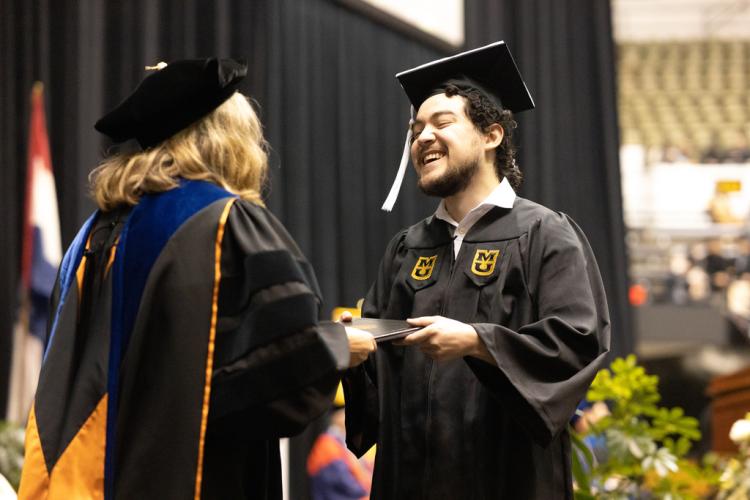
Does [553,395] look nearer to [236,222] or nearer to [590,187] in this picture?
[236,222]

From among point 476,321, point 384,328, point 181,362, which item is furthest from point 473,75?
point 181,362

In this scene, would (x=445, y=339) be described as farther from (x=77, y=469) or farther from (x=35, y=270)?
(x=35, y=270)

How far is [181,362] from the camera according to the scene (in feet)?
7.32

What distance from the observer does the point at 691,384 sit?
35.9 ft

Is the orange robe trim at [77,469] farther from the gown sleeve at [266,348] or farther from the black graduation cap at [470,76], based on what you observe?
the black graduation cap at [470,76]

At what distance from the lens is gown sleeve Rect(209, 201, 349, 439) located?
2.23 meters

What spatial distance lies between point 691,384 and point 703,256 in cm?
181

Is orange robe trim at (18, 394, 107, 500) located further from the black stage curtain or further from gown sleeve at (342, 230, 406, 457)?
the black stage curtain

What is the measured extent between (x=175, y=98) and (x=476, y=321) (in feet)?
3.48

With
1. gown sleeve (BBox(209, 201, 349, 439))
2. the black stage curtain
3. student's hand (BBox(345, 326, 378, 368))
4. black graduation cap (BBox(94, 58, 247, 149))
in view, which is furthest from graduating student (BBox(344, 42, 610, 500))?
the black stage curtain

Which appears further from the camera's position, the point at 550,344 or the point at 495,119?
the point at 495,119

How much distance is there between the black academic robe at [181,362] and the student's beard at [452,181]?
738 mm

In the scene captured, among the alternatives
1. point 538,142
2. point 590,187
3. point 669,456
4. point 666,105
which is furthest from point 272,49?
point 666,105

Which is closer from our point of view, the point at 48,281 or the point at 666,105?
the point at 48,281
